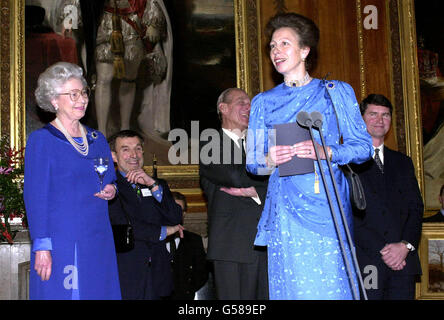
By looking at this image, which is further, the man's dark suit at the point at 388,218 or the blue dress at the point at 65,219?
the man's dark suit at the point at 388,218

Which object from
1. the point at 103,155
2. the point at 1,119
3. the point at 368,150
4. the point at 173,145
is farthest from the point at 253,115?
the point at 1,119

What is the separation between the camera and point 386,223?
4746 mm

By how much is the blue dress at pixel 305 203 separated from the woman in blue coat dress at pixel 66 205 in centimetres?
107

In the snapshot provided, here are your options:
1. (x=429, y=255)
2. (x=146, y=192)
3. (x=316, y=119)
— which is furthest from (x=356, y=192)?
(x=429, y=255)

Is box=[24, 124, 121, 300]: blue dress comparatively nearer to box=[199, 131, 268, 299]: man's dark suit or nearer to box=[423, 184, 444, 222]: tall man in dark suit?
box=[199, 131, 268, 299]: man's dark suit

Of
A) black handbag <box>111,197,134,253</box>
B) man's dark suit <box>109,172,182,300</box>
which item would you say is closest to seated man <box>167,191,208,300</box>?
A: man's dark suit <box>109,172,182,300</box>

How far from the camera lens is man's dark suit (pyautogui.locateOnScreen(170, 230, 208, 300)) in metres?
5.68

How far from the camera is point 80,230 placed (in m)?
3.67

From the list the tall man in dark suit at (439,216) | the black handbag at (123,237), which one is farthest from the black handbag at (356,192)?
the tall man in dark suit at (439,216)

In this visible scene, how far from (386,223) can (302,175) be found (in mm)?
1917

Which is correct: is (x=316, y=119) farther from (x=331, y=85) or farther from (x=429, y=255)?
(x=429, y=255)

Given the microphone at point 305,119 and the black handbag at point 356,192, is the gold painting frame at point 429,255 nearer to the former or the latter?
the black handbag at point 356,192

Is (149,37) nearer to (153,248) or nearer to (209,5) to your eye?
(209,5)

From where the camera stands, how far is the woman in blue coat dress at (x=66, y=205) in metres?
3.58
